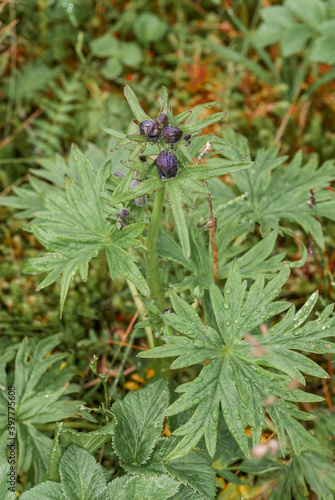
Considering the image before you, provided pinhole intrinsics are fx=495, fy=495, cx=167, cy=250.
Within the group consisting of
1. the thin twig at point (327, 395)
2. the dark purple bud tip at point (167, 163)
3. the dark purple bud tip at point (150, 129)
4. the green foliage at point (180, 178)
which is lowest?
the thin twig at point (327, 395)

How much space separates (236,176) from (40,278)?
1384mm

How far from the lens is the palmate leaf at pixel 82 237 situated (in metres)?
1.77

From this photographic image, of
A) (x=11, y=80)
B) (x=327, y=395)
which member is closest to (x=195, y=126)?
(x=327, y=395)

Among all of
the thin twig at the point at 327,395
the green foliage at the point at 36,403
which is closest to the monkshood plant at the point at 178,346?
the green foliage at the point at 36,403

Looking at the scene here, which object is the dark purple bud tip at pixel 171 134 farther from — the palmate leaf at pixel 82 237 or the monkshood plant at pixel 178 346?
the palmate leaf at pixel 82 237

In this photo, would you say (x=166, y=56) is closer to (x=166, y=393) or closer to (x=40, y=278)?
(x=40, y=278)

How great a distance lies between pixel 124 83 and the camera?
3865mm

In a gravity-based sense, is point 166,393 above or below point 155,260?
below

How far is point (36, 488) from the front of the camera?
1674 millimetres

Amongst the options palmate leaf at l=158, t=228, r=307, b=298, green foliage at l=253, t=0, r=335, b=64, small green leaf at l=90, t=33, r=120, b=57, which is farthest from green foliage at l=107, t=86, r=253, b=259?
small green leaf at l=90, t=33, r=120, b=57

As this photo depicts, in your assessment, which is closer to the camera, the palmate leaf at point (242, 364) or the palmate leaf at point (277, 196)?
the palmate leaf at point (242, 364)

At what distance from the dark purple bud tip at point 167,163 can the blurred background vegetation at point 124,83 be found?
4.83ft

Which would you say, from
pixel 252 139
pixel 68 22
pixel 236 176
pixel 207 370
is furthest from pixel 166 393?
pixel 68 22

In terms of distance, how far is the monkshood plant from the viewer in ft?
5.33
